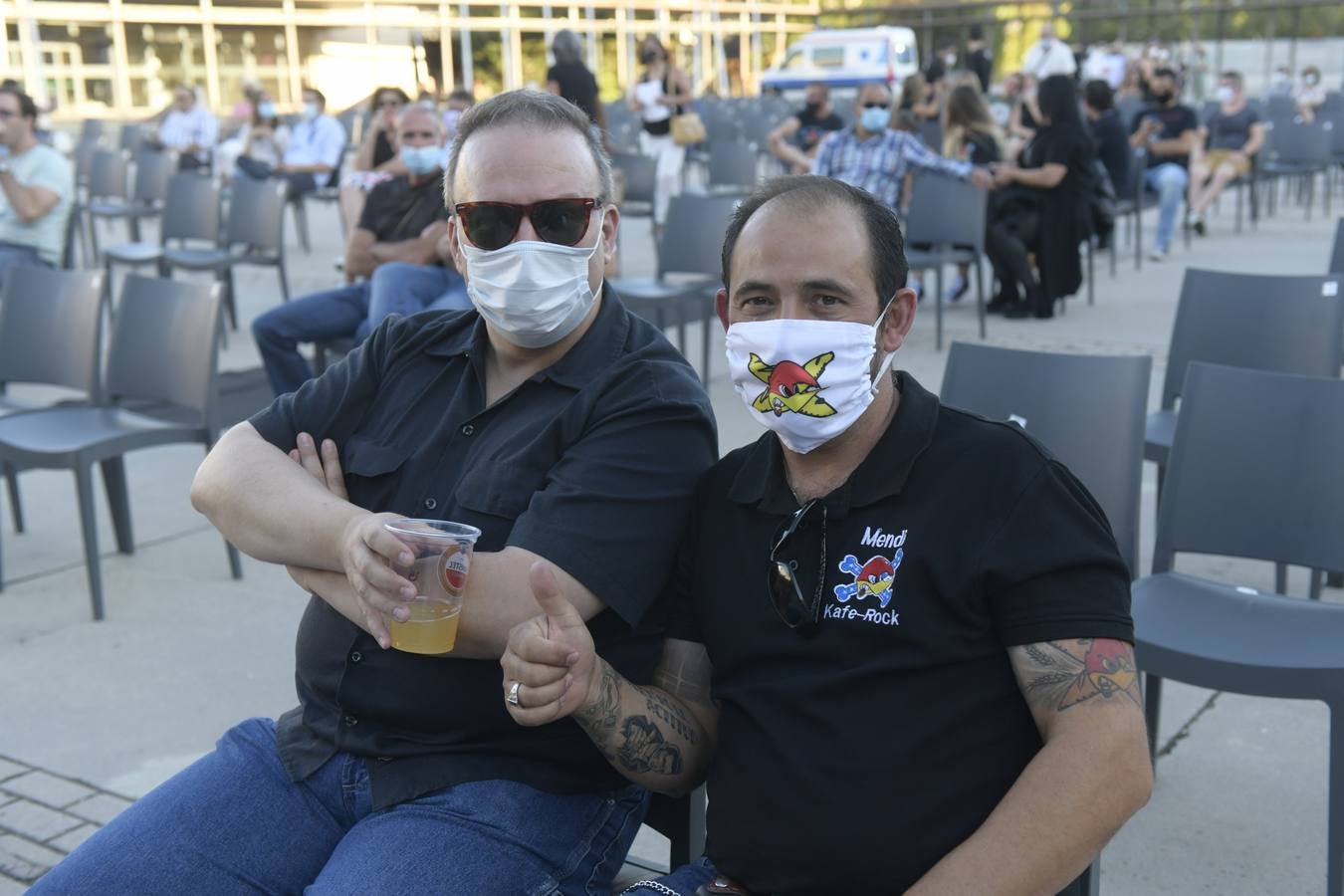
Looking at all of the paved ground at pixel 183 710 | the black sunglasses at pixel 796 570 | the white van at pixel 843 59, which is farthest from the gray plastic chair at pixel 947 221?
the white van at pixel 843 59

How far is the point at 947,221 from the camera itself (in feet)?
26.8

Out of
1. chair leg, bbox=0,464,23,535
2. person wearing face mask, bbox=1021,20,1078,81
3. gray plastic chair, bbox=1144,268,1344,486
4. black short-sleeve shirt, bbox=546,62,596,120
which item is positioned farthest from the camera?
person wearing face mask, bbox=1021,20,1078,81

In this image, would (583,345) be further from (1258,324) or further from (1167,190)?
(1167,190)

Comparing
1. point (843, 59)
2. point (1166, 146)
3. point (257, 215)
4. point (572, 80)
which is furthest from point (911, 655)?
point (843, 59)

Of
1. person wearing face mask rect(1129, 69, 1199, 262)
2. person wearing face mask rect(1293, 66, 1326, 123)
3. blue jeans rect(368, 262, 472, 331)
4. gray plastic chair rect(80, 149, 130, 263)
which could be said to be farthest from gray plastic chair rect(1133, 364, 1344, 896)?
person wearing face mask rect(1293, 66, 1326, 123)

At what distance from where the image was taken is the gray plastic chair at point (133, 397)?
4348 millimetres

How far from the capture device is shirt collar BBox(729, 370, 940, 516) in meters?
1.67

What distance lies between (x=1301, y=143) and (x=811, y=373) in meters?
13.0

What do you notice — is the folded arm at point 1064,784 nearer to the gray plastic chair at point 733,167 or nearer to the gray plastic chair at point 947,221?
the gray plastic chair at point 947,221

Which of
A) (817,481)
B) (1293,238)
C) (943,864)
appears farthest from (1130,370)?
(1293,238)

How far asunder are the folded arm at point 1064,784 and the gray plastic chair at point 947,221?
257 inches

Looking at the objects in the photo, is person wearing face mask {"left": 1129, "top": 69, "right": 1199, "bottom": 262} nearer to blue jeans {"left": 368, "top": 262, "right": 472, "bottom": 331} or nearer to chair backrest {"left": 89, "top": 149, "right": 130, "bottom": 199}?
blue jeans {"left": 368, "top": 262, "right": 472, "bottom": 331}

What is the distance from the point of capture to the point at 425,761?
6.33 ft

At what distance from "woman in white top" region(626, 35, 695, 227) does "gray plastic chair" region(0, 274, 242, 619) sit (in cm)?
790
